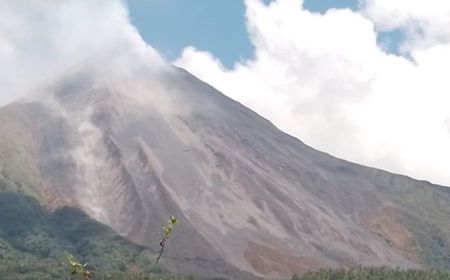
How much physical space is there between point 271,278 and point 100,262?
42776 millimetres

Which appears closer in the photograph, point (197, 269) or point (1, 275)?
point (1, 275)

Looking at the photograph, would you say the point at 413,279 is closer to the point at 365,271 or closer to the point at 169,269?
the point at 365,271

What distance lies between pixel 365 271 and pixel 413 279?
1252 centimetres

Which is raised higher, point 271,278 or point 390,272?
point 390,272

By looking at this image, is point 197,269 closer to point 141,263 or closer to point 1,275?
point 141,263

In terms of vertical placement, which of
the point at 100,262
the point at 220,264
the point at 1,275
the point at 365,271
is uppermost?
the point at 365,271

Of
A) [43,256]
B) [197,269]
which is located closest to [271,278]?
[197,269]

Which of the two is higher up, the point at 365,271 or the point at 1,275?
the point at 365,271

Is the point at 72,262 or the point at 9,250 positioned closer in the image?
the point at 72,262

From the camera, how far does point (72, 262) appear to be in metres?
14.2

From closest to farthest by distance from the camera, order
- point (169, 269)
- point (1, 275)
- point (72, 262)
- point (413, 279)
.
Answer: point (72, 262)
point (1, 275)
point (413, 279)
point (169, 269)

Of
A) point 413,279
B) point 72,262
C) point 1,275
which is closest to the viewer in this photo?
point 72,262

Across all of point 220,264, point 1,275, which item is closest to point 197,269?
point 220,264

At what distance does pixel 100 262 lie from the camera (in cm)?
19150
